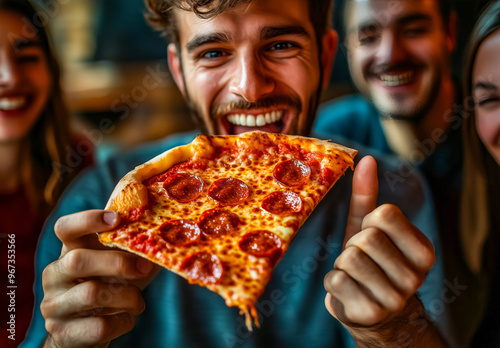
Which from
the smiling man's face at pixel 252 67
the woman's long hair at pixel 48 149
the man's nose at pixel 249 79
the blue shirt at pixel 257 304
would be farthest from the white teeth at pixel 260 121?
the woman's long hair at pixel 48 149

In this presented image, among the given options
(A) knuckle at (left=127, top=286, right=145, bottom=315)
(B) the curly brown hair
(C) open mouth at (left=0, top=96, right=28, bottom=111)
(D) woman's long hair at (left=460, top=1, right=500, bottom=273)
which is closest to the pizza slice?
(A) knuckle at (left=127, top=286, right=145, bottom=315)

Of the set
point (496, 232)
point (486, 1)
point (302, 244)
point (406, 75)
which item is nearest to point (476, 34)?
point (486, 1)

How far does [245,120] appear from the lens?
2.24 m

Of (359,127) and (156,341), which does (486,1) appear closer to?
(359,127)

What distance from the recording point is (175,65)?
2369 millimetres

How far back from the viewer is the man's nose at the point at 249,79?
6.97ft

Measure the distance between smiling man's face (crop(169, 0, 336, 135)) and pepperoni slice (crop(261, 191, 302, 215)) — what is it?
0.61 m

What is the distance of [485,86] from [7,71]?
9.35 feet

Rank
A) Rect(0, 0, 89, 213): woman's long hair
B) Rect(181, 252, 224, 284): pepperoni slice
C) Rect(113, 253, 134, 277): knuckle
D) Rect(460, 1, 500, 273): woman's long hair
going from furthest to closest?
Rect(460, 1, 500, 273): woman's long hair, Rect(0, 0, 89, 213): woman's long hair, Rect(113, 253, 134, 277): knuckle, Rect(181, 252, 224, 284): pepperoni slice

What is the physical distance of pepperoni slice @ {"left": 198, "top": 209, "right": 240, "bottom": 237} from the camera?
1.64 m

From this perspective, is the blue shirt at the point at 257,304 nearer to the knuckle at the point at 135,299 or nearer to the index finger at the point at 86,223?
the knuckle at the point at 135,299

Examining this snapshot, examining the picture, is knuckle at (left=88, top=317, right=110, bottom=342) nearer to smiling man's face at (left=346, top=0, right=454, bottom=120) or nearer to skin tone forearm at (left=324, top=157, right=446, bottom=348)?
skin tone forearm at (left=324, top=157, right=446, bottom=348)

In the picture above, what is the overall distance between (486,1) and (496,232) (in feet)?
4.80

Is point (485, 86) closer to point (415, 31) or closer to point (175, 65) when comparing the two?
point (415, 31)
